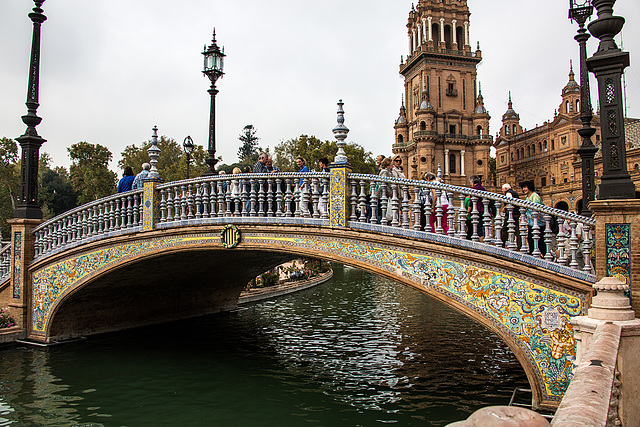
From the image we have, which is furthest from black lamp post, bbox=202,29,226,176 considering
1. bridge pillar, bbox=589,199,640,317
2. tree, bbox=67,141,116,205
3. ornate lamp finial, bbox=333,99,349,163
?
tree, bbox=67,141,116,205

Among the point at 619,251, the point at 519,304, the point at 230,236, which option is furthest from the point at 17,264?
the point at 619,251

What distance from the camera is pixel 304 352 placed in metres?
12.1

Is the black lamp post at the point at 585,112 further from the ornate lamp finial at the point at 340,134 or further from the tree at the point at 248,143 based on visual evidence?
the tree at the point at 248,143

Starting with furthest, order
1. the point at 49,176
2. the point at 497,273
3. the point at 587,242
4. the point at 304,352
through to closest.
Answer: the point at 49,176, the point at 304,352, the point at 497,273, the point at 587,242

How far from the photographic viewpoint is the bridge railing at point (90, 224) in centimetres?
1109

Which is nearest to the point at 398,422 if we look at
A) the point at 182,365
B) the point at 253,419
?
the point at 253,419

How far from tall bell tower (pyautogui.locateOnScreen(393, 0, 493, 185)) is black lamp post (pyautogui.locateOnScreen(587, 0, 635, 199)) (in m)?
57.5

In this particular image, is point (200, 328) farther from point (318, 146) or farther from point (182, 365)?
point (318, 146)

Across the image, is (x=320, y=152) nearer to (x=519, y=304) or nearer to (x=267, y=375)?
(x=267, y=375)

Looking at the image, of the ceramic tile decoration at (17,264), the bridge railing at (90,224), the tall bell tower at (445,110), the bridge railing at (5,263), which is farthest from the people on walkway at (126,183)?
the tall bell tower at (445,110)

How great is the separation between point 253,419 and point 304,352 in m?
4.22

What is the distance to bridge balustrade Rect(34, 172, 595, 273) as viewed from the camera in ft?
22.4

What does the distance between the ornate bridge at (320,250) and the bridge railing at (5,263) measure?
56 millimetres

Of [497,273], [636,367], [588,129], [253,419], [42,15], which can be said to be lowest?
[253,419]
